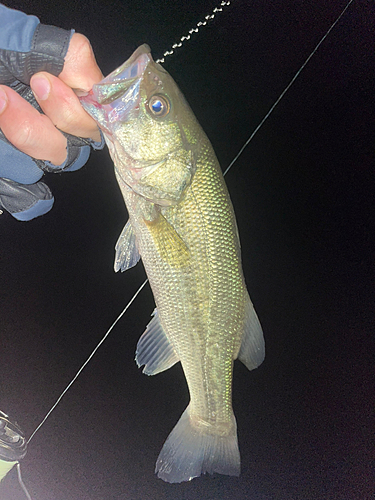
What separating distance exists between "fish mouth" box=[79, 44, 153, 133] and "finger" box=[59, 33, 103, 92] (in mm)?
119

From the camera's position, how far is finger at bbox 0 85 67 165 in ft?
2.48

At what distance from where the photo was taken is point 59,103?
2.54ft

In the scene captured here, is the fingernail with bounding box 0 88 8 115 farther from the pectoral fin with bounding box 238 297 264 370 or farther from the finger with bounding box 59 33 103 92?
the pectoral fin with bounding box 238 297 264 370

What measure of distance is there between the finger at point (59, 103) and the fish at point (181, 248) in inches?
4.0

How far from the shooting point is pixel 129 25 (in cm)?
149

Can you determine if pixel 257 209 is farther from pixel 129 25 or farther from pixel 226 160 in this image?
pixel 129 25

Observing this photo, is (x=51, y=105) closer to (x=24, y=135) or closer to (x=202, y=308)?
(x=24, y=135)

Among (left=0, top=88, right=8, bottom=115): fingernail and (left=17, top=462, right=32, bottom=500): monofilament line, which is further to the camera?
→ (left=17, top=462, right=32, bottom=500): monofilament line

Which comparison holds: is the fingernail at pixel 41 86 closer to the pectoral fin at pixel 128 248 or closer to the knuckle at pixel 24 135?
the knuckle at pixel 24 135

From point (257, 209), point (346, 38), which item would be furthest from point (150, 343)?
point (346, 38)

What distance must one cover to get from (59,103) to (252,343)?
2.92 feet

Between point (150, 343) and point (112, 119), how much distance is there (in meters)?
0.64

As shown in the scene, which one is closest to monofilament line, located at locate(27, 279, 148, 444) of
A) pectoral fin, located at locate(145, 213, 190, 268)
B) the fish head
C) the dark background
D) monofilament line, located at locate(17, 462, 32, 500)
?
the dark background

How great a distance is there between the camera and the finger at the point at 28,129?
0.75 meters
